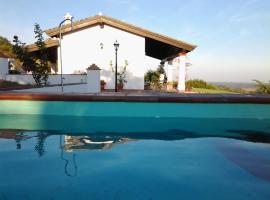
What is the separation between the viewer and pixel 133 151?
6.50 metres

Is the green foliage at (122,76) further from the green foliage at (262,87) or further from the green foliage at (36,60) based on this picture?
the green foliage at (262,87)

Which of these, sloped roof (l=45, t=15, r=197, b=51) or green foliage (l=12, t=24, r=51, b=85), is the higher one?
sloped roof (l=45, t=15, r=197, b=51)

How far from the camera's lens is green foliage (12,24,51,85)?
17391 mm

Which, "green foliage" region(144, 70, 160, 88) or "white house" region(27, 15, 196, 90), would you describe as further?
"green foliage" region(144, 70, 160, 88)

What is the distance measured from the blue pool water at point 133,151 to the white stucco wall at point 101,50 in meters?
12.0

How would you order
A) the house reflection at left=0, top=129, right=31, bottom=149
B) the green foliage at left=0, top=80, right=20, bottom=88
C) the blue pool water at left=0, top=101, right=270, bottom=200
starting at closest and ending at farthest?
the blue pool water at left=0, top=101, right=270, bottom=200
the house reflection at left=0, top=129, right=31, bottom=149
the green foliage at left=0, top=80, right=20, bottom=88

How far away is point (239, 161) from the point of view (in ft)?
19.1

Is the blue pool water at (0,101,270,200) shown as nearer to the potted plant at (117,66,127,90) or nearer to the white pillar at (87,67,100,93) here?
the white pillar at (87,67,100,93)

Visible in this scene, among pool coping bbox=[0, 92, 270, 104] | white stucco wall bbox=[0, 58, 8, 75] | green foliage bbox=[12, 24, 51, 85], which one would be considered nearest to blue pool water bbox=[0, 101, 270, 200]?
pool coping bbox=[0, 92, 270, 104]

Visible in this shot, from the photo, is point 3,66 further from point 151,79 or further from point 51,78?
point 151,79

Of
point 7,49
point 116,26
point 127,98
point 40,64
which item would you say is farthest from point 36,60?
point 7,49

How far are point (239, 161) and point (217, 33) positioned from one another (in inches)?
996

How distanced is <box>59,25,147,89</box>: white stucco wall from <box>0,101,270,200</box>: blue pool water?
39.4 ft

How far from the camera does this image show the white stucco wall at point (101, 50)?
21.4 metres
